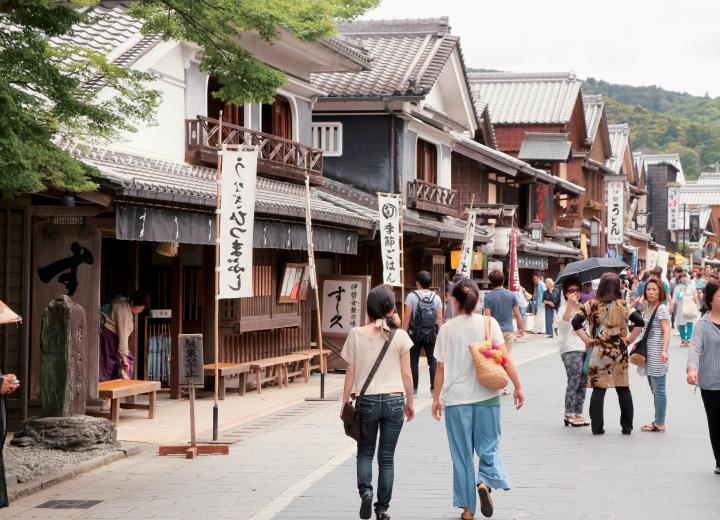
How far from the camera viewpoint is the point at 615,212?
57.4 metres

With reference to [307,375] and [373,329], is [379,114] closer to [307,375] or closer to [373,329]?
[307,375]

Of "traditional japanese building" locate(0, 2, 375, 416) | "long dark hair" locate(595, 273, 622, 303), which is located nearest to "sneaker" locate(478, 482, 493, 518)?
"traditional japanese building" locate(0, 2, 375, 416)

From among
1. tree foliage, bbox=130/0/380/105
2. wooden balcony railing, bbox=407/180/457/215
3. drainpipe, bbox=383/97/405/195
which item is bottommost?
tree foliage, bbox=130/0/380/105

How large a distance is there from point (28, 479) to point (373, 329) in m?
3.49

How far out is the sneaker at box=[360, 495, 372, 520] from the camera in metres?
8.25

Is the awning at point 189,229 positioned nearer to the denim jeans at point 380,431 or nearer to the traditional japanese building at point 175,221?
the traditional japanese building at point 175,221

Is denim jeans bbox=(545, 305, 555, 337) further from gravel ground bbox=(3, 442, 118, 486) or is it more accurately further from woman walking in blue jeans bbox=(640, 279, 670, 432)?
gravel ground bbox=(3, 442, 118, 486)

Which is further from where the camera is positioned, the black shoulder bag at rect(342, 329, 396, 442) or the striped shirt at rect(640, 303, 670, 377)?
the striped shirt at rect(640, 303, 670, 377)

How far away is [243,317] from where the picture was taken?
58.5 feet

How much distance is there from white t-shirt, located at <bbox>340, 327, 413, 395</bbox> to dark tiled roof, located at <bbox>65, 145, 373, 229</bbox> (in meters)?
4.07

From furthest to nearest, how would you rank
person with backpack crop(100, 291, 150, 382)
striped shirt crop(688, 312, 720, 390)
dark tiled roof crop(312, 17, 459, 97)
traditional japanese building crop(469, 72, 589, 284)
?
traditional japanese building crop(469, 72, 589, 284) → dark tiled roof crop(312, 17, 459, 97) → person with backpack crop(100, 291, 150, 382) → striped shirt crop(688, 312, 720, 390)

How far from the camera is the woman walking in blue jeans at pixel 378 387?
8.34 m

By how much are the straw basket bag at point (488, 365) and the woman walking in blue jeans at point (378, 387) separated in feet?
1.61

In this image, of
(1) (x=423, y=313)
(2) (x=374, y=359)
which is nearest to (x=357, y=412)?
(2) (x=374, y=359)
